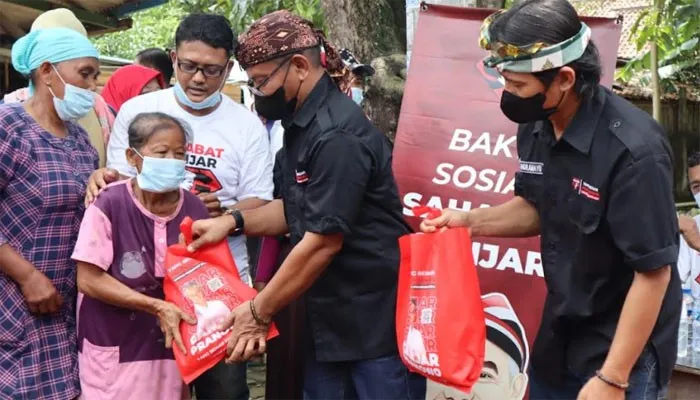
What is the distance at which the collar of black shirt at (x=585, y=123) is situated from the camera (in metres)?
2.32

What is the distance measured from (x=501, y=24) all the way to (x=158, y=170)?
1333mm

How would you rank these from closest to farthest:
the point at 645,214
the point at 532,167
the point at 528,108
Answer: the point at 645,214 → the point at 528,108 → the point at 532,167

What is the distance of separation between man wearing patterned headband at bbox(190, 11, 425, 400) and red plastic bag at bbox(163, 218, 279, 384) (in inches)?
2.1

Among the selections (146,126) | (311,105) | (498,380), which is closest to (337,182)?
(311,105)

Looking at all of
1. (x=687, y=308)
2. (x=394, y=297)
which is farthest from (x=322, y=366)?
(x=687, y=308)

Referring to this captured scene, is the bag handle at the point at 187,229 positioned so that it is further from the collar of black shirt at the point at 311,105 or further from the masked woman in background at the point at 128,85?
the masked woman in background at the point at 128,85

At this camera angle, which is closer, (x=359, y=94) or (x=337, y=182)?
(x=337, y=182)

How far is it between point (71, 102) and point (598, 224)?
6.44 feet

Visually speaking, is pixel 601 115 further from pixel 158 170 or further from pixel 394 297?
pixel 158 170

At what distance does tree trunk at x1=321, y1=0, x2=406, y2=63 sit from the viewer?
5.02 m

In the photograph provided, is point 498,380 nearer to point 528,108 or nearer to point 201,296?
point 201,296

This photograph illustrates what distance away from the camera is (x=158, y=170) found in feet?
9.99

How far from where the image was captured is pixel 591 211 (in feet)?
7.54

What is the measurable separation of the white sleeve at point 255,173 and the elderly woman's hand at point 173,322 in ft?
2.48
